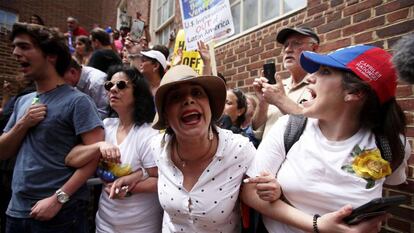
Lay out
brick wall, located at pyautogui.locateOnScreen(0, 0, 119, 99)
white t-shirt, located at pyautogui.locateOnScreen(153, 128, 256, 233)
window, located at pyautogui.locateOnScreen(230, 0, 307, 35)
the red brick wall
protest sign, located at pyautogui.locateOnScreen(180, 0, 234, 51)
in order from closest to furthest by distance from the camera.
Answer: white t-shirt, located at pyautogui.locateOnScreen(153, 128, 256, 233), protest sign, located at pyautogui.locateOnScreen(180, 0, 234, 51), window, located at pyautogui.locateOnScreen(230, 0, 307, 35), brick wall, located at pyautogui.locateOnScreen(0, 0, 119, 99), the red brick wall

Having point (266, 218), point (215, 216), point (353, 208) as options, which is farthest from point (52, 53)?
point (353, 208)

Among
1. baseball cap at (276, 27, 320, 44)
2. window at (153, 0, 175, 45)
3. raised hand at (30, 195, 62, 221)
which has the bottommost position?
raised hand at (30, 195, 62, 221)

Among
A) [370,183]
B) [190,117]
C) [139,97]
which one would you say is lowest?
[370,183]

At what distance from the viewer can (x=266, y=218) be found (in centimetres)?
156

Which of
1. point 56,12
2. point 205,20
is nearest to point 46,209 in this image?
point 205,20

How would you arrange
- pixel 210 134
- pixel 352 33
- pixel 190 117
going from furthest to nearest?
pixel 352 33, pixel 210 134, pixel 190 117

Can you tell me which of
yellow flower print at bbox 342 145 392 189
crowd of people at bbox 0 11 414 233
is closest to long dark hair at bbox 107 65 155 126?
crowd of people at bbox 0 11 414 233

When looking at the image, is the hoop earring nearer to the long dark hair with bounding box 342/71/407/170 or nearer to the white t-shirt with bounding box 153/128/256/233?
the white t-shirt with bounding box 153/128/256/233

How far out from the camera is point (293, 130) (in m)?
1.51

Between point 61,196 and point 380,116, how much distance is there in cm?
183

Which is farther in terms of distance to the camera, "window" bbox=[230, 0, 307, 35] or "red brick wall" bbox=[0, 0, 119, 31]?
"red brick wall" bbox=[0, 0, 119, 31]

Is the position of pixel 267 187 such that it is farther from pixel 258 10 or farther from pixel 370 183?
pixel 258 10

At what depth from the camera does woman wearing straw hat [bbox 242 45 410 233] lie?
1295 mm

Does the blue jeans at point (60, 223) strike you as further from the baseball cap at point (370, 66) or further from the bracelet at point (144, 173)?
the baseball cap at point (370, 66)
